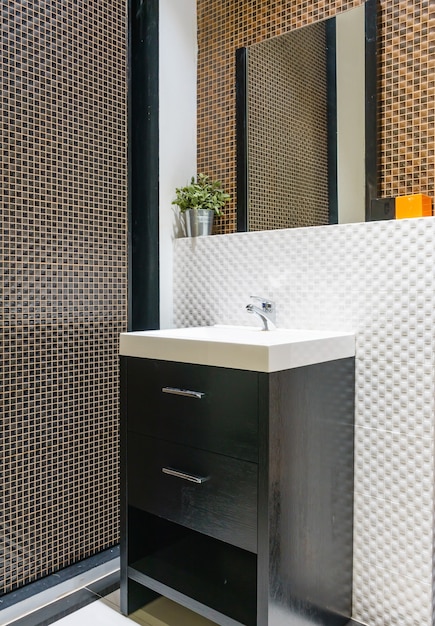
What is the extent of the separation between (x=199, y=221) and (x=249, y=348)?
0.92m

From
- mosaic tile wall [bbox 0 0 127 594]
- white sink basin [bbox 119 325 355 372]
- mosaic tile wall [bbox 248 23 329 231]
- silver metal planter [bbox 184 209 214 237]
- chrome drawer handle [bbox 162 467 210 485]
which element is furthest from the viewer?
silver metal planter [bbox 184 209 214 237]

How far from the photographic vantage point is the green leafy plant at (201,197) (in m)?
2.15

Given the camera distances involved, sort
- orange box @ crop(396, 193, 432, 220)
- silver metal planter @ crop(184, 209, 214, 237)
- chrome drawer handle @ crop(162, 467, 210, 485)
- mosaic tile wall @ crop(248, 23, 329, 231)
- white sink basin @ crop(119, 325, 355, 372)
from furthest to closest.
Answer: silver metal planter @ crop(184, 209, 214, 237) → mosaic tile wall @ crop(248, 23, 329, 231) → orange box @ crop(396, 193, 432, 220) → chrome drawer handle @ crop(162, 467, 210, 485) → white sink basin @ crop(119, 325, 355, 372)

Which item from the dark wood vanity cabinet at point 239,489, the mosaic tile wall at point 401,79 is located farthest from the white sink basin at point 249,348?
the mosaic tile wall at point 401,79

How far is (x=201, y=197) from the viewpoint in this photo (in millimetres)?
2150

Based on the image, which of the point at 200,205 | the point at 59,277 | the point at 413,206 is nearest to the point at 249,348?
the point at 413,206

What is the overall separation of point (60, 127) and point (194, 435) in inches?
45.6

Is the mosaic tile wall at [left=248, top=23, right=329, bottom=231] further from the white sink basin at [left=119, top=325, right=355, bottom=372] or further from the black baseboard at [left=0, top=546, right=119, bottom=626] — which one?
the black baseboard at [left=0, top=546, right=119, bottom=626]

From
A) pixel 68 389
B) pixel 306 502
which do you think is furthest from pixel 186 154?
pixel 306 502

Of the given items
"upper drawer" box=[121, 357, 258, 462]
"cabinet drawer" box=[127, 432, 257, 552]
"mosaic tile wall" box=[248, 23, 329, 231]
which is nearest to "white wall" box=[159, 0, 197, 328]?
"mosaic tile wall" box=[248, 23, 329, 231]

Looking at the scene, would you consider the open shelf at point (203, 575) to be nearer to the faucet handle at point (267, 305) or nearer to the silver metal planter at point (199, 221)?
the faucet handle at point (267, 305)

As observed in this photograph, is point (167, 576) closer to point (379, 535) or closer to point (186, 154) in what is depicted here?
point (379, 535)

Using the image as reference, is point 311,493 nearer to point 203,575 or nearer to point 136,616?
point 203,575

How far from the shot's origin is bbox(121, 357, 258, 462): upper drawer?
4.46ft
